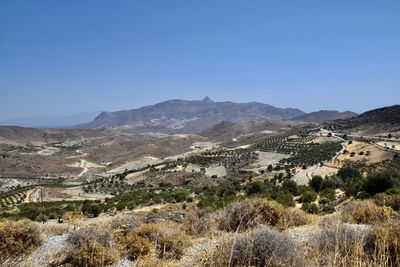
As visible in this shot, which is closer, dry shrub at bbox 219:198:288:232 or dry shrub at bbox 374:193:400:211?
dry shrub at bbox 219:198:288:232

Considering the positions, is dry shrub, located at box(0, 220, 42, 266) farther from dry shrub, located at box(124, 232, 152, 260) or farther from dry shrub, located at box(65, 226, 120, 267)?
dry shrub, located at box(124, 232, 152, 260)

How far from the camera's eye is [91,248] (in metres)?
9.14

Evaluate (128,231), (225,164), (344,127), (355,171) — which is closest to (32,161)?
(225,164)

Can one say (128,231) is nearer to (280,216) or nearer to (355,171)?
(280,216)

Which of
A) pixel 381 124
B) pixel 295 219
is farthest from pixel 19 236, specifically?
pixel 381 124

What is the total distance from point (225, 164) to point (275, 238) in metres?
91.4

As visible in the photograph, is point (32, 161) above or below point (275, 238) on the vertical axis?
below

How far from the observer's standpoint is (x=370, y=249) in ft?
25.6

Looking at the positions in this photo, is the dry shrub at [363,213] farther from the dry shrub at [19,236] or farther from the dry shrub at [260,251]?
the dry shrub at [19,236]

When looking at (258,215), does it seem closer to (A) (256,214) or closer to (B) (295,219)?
(A) (256,214)

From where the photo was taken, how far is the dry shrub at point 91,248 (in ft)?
28.9

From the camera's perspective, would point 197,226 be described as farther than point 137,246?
Yes

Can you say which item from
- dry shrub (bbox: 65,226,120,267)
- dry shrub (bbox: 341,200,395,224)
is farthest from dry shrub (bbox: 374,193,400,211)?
dry shrub (bbox: 65,226,120,267)

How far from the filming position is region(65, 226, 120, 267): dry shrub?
28.9 ft
